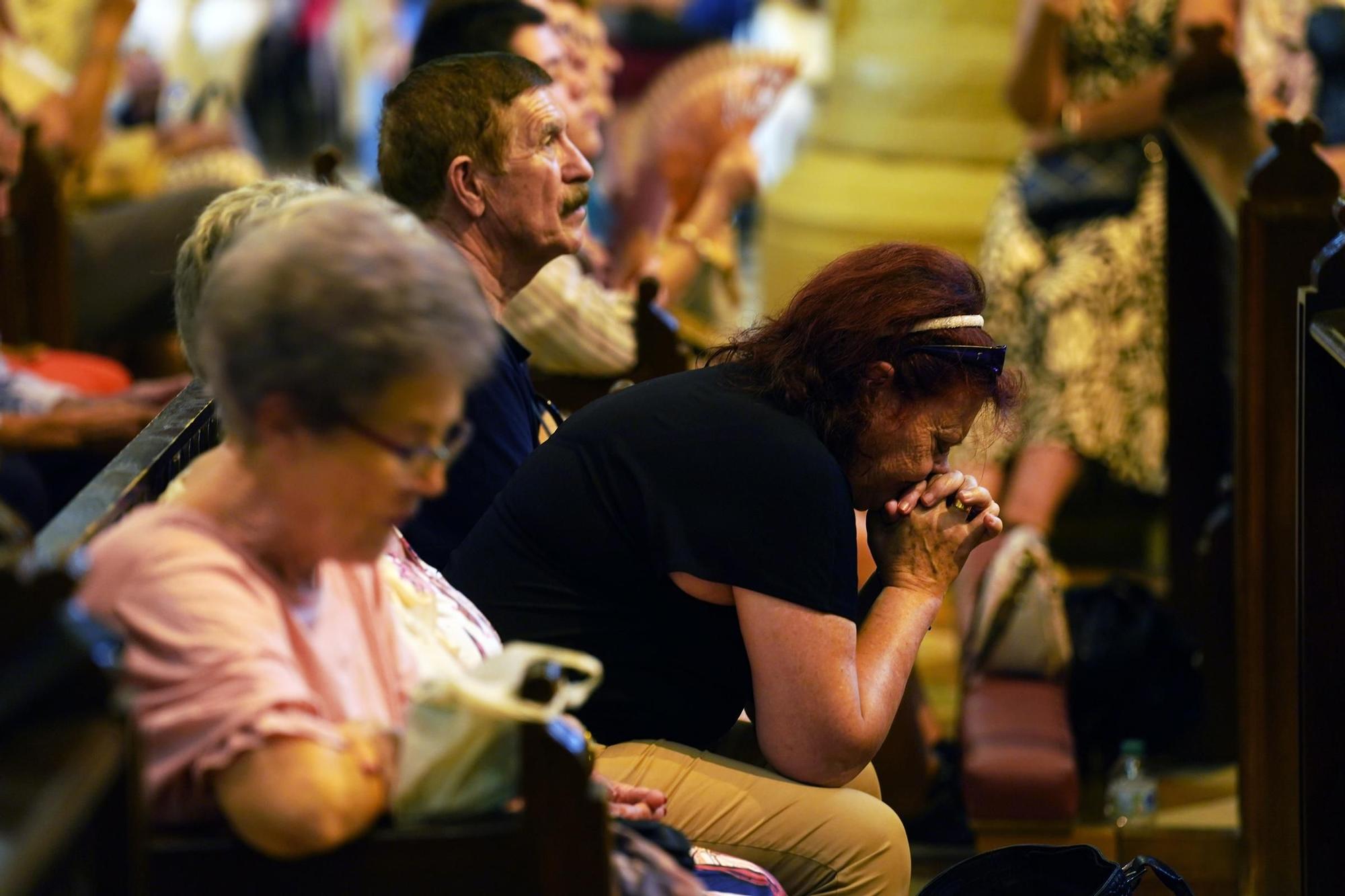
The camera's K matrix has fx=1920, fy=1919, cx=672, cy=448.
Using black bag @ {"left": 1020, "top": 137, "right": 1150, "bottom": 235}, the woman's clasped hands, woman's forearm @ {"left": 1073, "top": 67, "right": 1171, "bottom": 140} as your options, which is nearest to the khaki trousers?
the woman's clasped hands

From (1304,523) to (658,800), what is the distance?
3.65 feet

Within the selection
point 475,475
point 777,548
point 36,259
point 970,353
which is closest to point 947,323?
point 970,353

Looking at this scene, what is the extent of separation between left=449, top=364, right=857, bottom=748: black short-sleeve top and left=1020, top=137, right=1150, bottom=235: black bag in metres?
2.50

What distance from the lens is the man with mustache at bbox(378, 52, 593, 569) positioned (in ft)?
9.01

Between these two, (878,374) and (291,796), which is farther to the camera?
(878,374)

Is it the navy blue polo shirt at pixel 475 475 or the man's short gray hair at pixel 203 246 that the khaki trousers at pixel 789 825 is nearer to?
the navy blue polo shirt at pixel 475 475

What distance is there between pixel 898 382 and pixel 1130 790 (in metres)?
1.60

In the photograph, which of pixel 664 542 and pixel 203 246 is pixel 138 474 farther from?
pixel 664 542

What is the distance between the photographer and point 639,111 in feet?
17.7

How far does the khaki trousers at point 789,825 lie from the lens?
2197 millimetres

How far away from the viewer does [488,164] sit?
2752 millimetres

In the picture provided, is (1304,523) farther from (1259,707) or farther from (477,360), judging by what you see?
(477,360)

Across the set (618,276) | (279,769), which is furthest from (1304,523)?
(618,276)

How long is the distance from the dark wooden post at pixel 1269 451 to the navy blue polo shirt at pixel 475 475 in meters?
1.24
